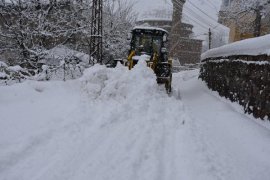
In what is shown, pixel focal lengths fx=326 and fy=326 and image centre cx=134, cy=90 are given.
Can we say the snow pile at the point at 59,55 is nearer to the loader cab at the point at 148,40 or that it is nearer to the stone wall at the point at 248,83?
the loader cab at the point at 148,40

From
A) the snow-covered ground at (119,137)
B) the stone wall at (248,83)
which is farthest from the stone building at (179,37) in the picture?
the snow-covered ground at (119,137)

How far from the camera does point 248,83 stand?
32.0 ft

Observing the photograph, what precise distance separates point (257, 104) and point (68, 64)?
9.95 m

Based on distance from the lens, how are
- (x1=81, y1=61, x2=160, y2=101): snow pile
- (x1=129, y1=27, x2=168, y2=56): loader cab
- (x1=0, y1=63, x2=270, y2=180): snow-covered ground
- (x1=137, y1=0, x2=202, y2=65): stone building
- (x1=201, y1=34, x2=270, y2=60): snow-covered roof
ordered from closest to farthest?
(x1=0, y1=63, x2=270, y2=180): snow-covered ground
(x1=201, y1=34, x2=270, y2=60): snow-covered roof
(x1=81, y1=61, x2=160, y2=101): snow pile
(x1=129, y1=27, x2=168, y2=56): loader cab
(x1=137, y1=0, x2=202, y2=65): stone building

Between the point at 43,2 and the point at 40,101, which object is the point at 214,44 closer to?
the point at 43,2

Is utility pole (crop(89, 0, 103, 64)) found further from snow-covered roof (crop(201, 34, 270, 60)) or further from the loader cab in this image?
snow-covered roof (crop(201, 34, 270, 60))

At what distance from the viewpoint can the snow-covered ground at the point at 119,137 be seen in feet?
16.1

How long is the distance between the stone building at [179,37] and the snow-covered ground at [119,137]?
37.5m

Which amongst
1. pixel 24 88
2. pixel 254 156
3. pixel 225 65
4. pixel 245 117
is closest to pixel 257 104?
pixel 245 117

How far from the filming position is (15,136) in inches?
234

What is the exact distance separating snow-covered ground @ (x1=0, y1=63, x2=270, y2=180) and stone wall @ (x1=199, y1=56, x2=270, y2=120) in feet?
1.40

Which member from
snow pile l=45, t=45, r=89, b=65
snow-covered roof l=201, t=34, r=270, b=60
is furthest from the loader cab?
snow pile l=45, t=45, r=89, b=65

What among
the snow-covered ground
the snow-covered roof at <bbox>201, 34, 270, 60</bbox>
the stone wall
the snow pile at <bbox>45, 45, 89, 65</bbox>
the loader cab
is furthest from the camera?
the snow pile at <bbox>45, 45, 89, 65</bbox>

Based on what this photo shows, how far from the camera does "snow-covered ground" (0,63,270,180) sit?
491cm
